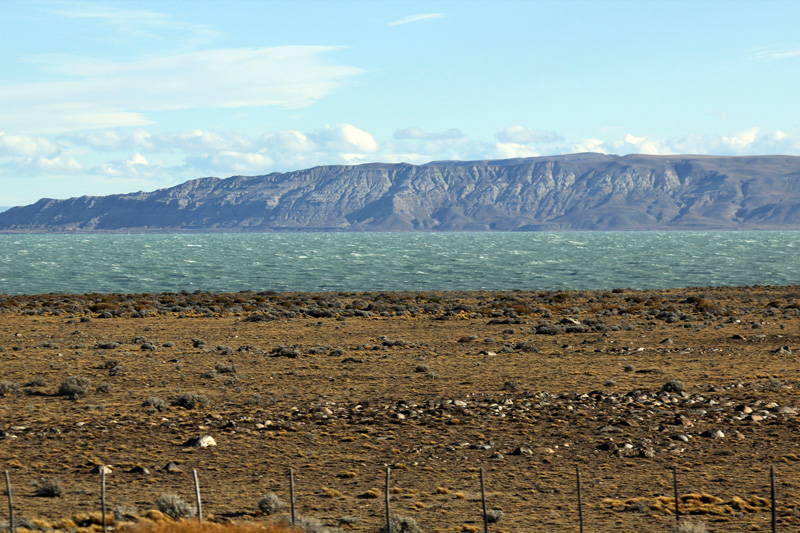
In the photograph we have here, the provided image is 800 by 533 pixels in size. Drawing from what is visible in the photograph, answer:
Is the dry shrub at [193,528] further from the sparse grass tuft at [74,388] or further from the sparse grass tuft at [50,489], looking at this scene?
the sparse grass tuft at [74,388]

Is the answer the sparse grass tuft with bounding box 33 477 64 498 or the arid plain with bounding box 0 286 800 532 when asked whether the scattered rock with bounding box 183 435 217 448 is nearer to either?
the arid plain with bounding box 0 286 800 532

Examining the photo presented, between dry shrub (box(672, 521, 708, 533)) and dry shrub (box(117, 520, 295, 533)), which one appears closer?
dry shrub (box(117, 520, 295, 533))

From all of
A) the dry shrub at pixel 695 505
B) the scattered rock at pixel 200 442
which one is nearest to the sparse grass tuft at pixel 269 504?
the scattered rock at pixel 200 442

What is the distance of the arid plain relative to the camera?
16.6 metres

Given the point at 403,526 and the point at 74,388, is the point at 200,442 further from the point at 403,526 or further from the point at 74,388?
the point at 403,526

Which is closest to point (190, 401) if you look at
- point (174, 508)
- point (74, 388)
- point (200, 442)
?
point (74, 388)

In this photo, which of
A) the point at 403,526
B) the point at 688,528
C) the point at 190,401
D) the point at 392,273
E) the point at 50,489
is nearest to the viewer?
the point at 688,528

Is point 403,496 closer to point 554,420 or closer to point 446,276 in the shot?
point 554,420

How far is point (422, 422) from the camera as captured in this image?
2319 centimetres

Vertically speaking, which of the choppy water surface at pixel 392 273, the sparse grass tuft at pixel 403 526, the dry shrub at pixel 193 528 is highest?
the dry shrub at pixel 193 528

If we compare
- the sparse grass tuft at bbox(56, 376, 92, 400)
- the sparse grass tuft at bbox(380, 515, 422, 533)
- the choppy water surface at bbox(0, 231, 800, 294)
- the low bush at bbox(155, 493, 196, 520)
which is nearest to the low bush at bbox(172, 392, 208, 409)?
the sparse grass tuft at bbox(56, 376, 92, 400)

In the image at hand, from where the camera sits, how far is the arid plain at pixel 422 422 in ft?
54.4

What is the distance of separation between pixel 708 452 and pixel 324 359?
18793 millimetres

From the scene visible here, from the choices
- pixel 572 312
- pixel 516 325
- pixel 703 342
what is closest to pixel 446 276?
pixel 572 312
